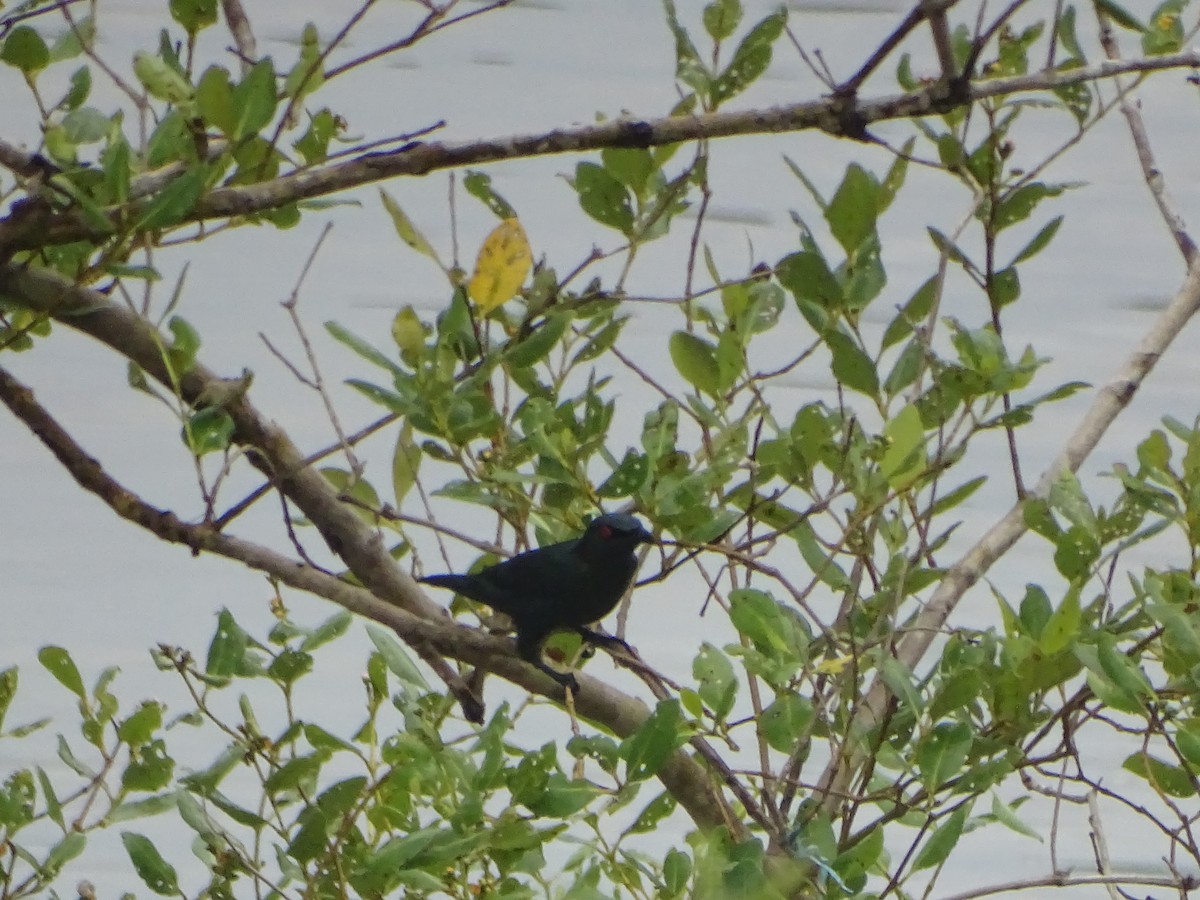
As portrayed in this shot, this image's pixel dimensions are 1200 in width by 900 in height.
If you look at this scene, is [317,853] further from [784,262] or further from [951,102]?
[951,102]

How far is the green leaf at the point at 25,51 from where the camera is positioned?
91 cm

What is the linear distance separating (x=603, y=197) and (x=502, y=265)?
15 cm

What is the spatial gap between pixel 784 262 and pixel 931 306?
0.13 metres

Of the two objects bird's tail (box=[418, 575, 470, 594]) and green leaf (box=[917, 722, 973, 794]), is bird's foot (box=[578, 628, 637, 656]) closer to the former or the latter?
bird's tail (box=[418, 575, 470, 594])

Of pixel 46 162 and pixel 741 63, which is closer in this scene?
pixel 46 162

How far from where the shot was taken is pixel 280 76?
0.88m

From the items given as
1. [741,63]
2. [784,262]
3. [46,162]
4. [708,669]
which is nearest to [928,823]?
[708,669]

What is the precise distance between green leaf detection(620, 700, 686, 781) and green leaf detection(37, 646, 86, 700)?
41cm

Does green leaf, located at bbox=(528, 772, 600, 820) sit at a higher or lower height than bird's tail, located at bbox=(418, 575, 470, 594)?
lower

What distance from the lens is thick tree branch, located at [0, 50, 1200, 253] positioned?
762 millimetres

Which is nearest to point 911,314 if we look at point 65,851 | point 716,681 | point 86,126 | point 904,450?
point 904,450

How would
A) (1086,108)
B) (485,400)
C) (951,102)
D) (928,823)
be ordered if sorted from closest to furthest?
(951,102), (928,823), (485,400), (1086,108)

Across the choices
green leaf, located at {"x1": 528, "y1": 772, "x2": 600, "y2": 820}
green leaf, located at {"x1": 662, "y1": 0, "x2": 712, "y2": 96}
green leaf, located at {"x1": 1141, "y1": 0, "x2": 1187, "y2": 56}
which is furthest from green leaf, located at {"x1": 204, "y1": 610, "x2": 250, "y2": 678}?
green leaf, located at {"x1": 1141, "y1": 0, "x2": 1187, "y2": 56}

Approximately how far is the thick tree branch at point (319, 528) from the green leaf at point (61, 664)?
4.3 inches
